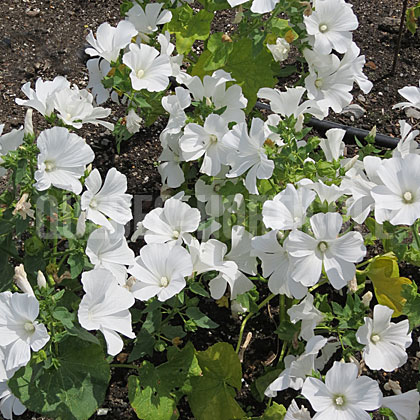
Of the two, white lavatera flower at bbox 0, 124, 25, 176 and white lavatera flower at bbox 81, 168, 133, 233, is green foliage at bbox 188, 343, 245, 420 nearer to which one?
white lavatera flower at bbox 81, 168, 133, 233

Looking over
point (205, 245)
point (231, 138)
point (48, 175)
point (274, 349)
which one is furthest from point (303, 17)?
point (274, 349)

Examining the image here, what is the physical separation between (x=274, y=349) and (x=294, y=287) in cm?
65

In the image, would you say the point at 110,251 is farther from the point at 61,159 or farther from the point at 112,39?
the point at 112,39

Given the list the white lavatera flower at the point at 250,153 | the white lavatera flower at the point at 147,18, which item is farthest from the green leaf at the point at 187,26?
the white lavatera flower at the point at 250,153

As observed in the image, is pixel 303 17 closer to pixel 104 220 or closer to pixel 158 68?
pixel 158 68

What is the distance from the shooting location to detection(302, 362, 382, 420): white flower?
5.52 feet

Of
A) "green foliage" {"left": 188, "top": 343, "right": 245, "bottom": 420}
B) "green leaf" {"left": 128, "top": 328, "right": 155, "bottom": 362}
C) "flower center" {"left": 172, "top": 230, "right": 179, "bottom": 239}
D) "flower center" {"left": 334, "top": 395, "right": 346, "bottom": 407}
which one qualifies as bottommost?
"green foliage" {"left": 188, "top": 343, "right": 245, "bottom": 420}

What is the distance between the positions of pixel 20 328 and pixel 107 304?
0.69ft

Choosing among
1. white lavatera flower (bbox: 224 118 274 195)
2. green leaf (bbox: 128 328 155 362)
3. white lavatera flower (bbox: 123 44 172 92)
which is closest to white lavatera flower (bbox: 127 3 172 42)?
white lavatera flower (bbox: 123 44 172 92)

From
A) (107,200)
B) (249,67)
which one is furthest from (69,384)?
(249,67)

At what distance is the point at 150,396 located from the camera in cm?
198

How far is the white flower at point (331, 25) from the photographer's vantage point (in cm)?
208

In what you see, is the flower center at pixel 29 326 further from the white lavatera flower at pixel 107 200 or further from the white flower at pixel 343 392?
the white flower at pixel 343 392

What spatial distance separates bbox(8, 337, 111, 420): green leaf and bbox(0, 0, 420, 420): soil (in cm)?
47
